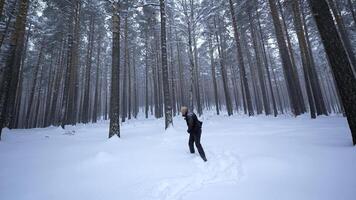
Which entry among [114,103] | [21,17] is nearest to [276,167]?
[114,103]

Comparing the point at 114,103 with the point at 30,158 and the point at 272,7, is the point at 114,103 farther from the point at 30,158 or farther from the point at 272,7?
the point at 272,7

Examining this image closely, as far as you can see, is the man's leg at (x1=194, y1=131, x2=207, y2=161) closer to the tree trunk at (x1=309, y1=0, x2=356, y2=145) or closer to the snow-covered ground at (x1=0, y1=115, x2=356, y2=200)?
the snow-covered ground at (x1=0, y1=115, x2=356, y2=200)

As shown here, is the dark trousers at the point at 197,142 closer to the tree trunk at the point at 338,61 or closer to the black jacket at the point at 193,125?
the black jacket at the point at 193,125

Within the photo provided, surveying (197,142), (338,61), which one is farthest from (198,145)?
(338,61)

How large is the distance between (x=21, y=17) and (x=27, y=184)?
8.70m

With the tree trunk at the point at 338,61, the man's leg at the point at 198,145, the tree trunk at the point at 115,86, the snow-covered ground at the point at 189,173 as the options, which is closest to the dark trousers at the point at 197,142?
the man's leg at the point at 198,145

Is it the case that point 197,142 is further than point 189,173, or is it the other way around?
point 197,142

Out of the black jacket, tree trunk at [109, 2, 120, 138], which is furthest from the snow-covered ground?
tree trunk at [109, 2, 120, 138]

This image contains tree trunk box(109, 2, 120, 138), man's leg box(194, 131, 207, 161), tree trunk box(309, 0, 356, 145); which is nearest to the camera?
tree trunk box(309, 0, 356, 145)

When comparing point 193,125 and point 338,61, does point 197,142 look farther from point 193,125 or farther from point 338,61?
point 338,61

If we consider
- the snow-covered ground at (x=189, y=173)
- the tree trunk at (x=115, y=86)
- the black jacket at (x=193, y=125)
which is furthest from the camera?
the tree trunk at (x=115, y=86)

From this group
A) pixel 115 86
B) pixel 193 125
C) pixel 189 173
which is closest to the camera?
pixel 189 173

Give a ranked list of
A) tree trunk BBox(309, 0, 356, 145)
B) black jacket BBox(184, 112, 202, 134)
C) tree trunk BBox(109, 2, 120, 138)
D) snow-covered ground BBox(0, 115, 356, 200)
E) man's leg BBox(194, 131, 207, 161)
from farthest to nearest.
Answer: tree trunk BBox(109, 2, 120, 138)
black jacket BBox(184, 112, 202, 134)
man's leg BBox(194, 131, 207, 161)
tree trunk BBox(309, 0, 356, 145)
snow-covered ground BBox(0, 115, 356, 200)

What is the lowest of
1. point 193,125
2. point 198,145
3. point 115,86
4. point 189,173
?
point 189,173
